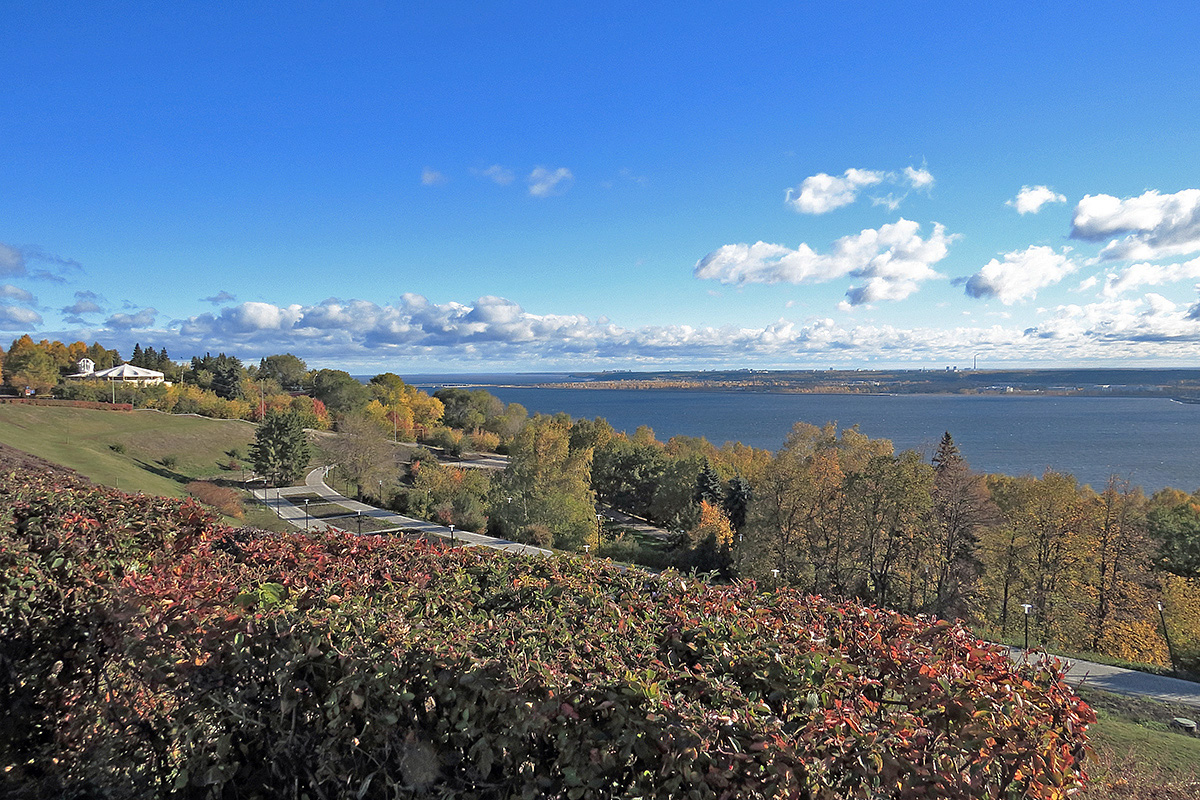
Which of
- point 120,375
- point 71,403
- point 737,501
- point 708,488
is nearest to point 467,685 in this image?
point 737,501

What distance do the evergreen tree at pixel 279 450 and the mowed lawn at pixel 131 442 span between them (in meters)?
4.15

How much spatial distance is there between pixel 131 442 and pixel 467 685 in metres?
49.1

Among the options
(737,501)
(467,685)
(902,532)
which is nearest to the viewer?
(467,685)

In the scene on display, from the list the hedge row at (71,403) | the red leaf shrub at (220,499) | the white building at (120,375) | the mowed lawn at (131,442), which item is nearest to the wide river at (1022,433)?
the red leaf shrub at (220,499)

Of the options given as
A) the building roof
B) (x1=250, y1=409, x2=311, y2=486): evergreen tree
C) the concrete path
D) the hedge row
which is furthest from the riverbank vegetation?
the building roof

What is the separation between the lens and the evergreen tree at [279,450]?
121 ft

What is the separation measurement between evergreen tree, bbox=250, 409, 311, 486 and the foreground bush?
3803 cm

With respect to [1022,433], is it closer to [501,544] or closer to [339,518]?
[501,544]

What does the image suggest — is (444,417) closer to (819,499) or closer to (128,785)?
(819,499)

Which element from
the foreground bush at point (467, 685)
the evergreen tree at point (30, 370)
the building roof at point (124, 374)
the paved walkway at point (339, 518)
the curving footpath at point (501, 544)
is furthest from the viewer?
the building roof at point (124, 374)

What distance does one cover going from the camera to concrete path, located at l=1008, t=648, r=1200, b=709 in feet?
40.3

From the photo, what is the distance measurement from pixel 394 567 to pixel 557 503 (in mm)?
25756

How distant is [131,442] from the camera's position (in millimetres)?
39812

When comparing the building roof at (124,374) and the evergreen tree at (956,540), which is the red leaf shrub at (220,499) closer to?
the evergreen tree at (956,540)
